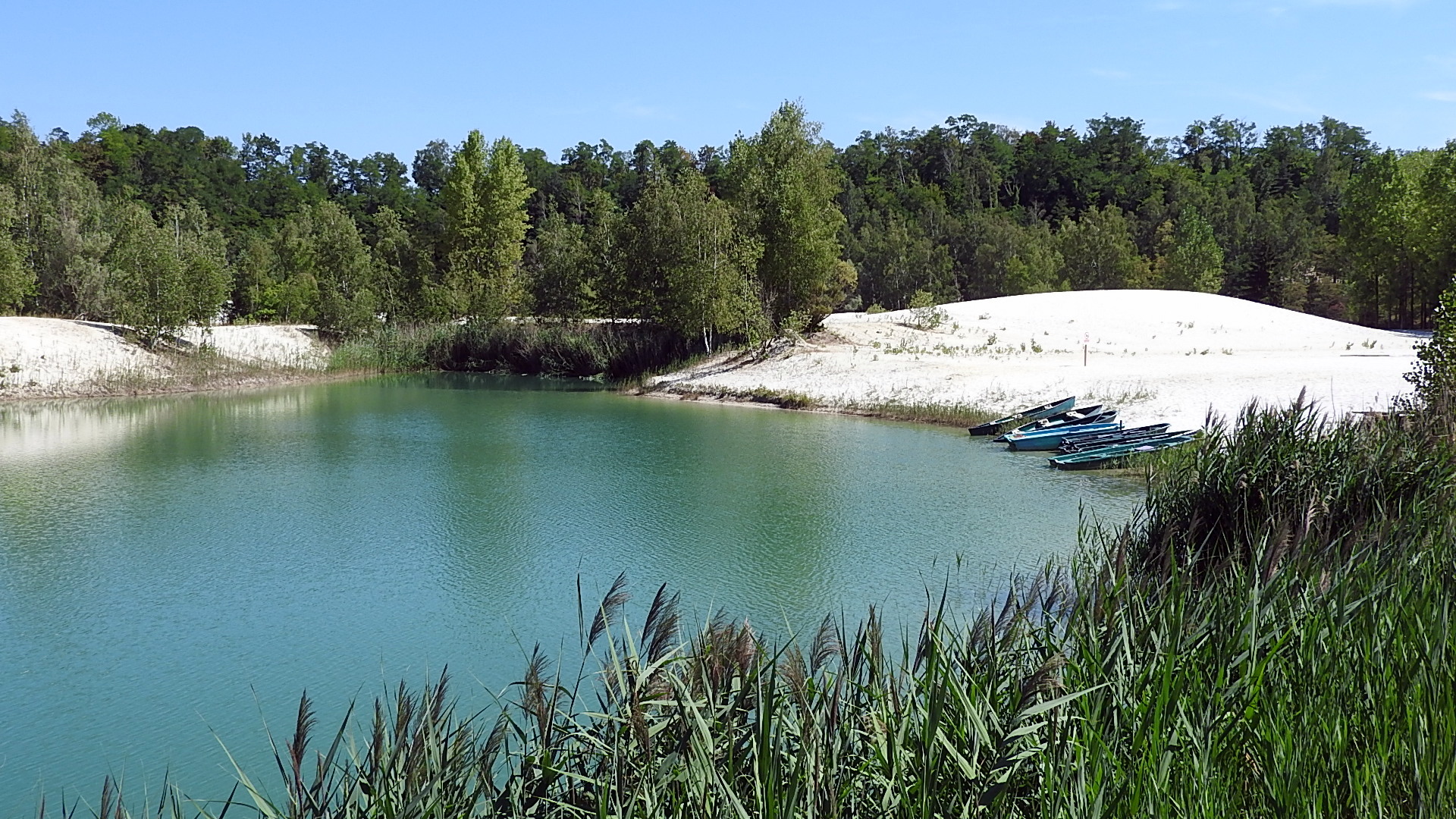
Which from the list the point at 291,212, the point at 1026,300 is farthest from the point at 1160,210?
the point at 291,212

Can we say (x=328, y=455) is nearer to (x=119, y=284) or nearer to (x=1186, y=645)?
(x=1186, y=645)

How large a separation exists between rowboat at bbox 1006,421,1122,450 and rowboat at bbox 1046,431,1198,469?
1.12 metres

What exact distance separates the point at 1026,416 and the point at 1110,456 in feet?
11.8

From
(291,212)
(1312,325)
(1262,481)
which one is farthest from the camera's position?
(291,212)

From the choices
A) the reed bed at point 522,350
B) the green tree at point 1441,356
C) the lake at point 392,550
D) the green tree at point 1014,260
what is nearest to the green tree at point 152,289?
the reed bed at point 522,350

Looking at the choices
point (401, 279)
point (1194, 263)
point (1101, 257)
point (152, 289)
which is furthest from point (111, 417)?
point (1101, 257)

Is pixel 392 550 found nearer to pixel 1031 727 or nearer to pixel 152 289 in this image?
pixel 1031 727

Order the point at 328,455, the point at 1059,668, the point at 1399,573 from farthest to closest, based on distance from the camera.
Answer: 1. the point at 328,455
2. the point at 1399,573
3. the point at 1059,668

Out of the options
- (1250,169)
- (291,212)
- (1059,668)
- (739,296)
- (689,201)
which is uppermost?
(1250,169)

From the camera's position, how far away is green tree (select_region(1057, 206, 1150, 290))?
5444cm

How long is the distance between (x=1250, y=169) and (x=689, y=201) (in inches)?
2388

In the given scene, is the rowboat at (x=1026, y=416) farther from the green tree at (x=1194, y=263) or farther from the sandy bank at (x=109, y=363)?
the green tree at (x=1194, y=263)

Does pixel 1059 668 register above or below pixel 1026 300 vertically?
below

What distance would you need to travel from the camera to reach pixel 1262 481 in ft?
24.4
